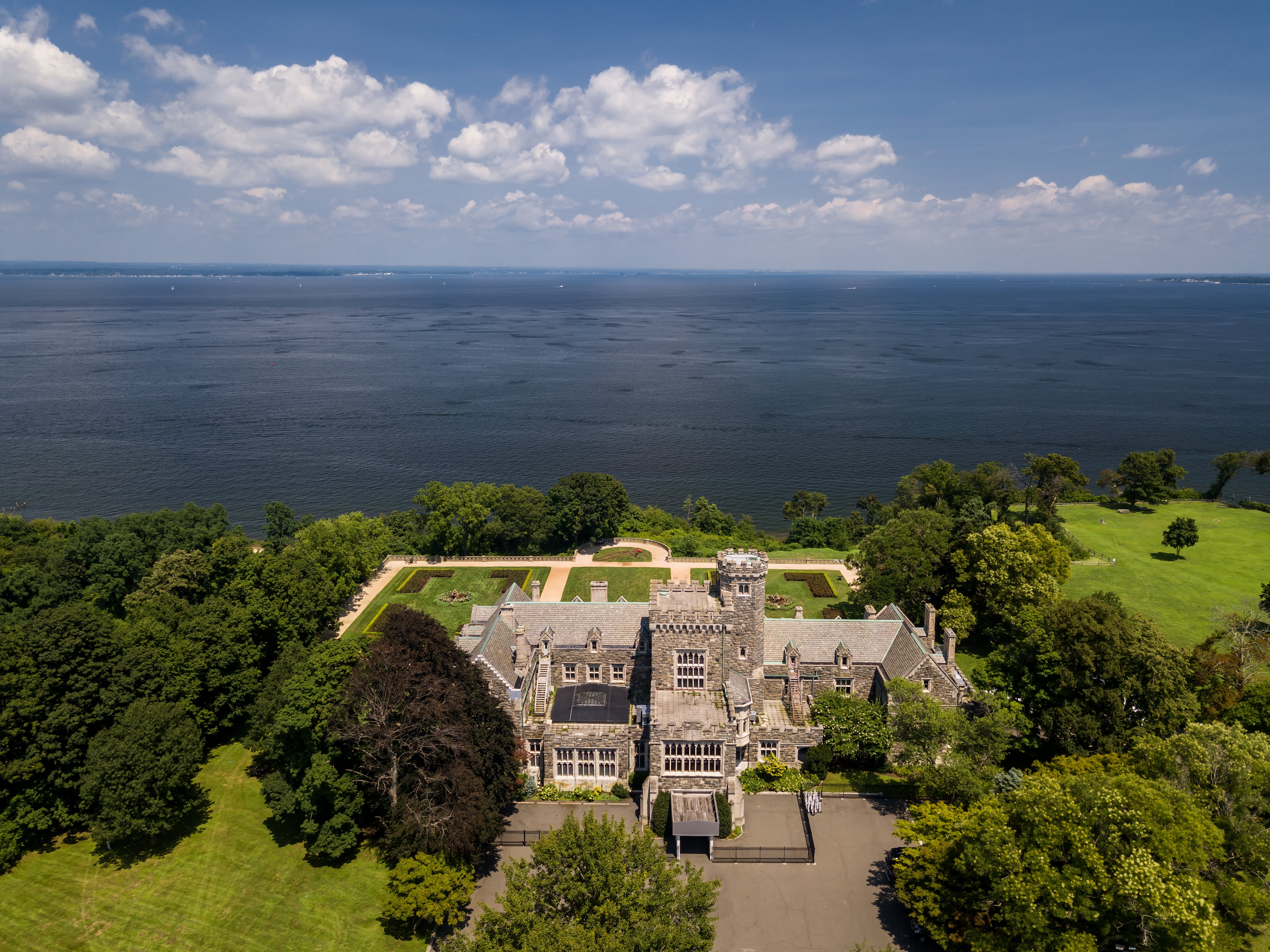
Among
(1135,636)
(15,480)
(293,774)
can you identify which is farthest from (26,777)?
(15,480)

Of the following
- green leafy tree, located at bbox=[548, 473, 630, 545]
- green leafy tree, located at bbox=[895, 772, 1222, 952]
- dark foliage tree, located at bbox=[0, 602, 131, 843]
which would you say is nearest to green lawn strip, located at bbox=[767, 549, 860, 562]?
green leafy tree, located at bbox=[548, 473, 630, 545]

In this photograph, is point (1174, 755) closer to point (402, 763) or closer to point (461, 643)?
point (402, 763)

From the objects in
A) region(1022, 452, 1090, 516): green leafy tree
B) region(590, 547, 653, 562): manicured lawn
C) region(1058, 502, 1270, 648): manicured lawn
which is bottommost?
region(590, 547, 653, 562): manicured lawn

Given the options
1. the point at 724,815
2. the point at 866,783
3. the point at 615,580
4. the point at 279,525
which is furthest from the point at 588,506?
the point at 724,815

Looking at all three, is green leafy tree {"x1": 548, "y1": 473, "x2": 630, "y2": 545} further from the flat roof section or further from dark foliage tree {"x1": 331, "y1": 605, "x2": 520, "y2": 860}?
dark foliage tree {"x1": 331, "y1": 605, "x2": 520, "y2": 860}

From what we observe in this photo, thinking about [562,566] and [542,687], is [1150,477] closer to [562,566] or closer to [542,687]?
[562,566]

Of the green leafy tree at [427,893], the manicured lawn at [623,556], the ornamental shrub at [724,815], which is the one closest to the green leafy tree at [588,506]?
the manicured lawn at [623,556]
